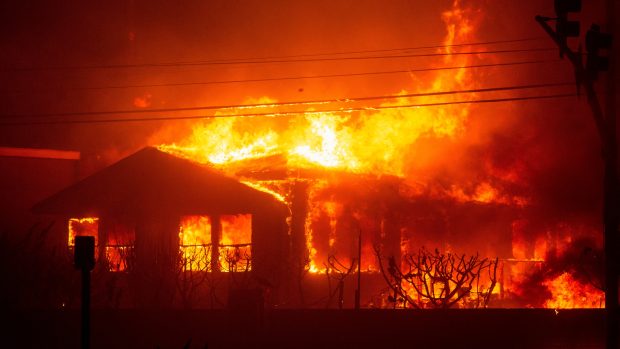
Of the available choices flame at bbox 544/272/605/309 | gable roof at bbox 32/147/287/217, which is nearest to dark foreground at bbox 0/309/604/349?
gable roof at bbox 32/147/287/217

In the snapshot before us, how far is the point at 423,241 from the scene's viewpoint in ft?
92.8

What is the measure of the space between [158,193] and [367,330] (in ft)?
34.9

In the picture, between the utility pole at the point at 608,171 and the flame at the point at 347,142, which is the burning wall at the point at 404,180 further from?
the utility pole at the point at 608,171

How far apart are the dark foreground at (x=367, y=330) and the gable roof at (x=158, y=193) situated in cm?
760

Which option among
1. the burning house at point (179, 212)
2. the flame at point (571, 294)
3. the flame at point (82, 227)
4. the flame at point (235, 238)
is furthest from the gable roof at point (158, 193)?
the flame at point (571, 294)

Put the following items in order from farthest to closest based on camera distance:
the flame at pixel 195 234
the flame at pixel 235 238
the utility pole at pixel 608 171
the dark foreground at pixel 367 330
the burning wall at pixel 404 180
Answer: the burning wall at pixel 404 180 < the flame at pixel 195 234 < the flame at pixel 235 238 < the dark foreground at pixel 367 330 < the utility pole at pixel 608 171

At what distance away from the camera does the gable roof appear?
23.9 m

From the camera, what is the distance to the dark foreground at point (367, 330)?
51.3 feet

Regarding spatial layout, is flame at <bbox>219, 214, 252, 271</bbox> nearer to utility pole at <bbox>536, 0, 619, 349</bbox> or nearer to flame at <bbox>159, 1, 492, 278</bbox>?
flame at <bbox>159, 1, 492, 278</bbox>

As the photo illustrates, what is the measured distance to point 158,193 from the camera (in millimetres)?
24047

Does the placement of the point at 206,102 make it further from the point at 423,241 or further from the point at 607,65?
the point at 607,65

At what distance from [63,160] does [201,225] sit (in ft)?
50.8

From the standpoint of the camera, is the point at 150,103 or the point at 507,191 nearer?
the point at 507,191

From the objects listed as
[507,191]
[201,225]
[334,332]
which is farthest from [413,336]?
[507,191]
